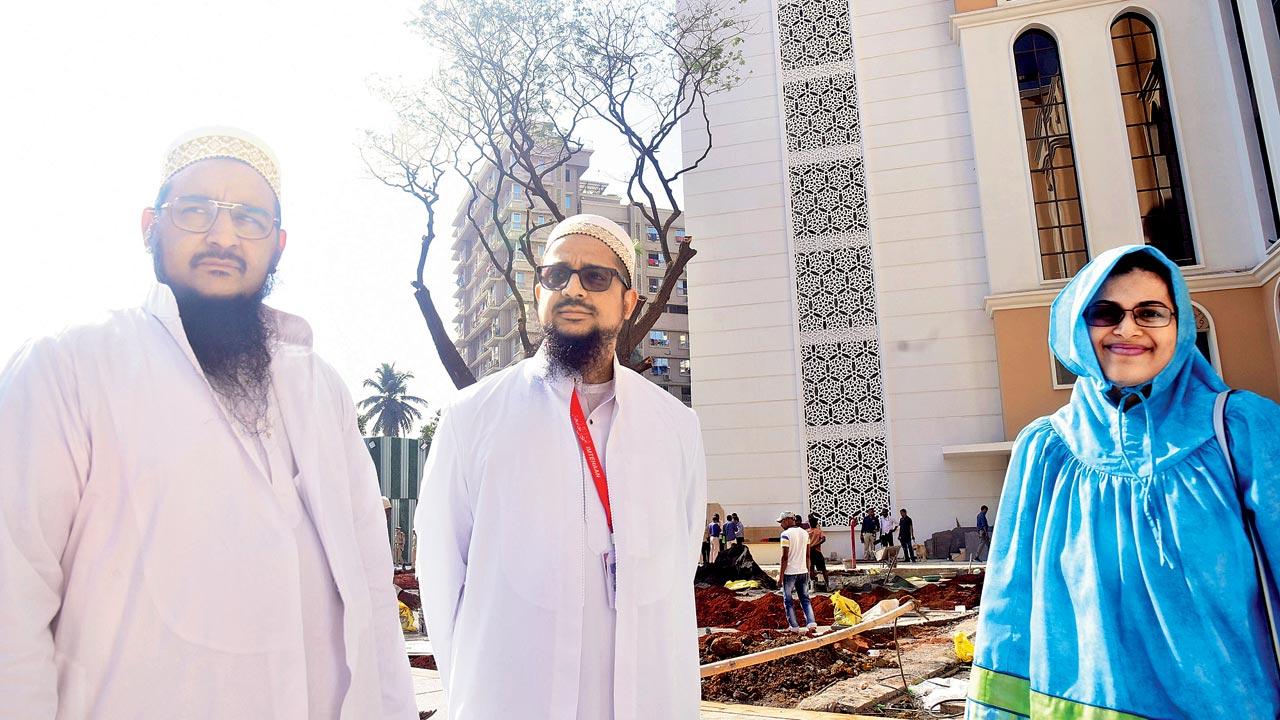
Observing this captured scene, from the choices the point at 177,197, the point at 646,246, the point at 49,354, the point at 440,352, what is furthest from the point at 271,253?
the point at 646,246

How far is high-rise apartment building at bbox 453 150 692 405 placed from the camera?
3425 centimetres

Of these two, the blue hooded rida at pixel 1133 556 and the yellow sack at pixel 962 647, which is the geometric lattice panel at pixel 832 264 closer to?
the yellow sack at pixel 962 647

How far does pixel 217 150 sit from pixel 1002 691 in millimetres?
1773

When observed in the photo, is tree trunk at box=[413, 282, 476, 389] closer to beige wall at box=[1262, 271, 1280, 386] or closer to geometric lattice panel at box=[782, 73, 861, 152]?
geometric lattice panel at box=[782, 73, 861, 152]

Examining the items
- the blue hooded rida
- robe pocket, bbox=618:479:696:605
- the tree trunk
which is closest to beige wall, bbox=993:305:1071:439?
the tree trunk

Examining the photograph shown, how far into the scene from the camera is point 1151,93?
13.4 m

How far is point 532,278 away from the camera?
1246 inches

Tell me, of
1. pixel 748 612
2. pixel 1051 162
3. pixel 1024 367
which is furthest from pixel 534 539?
pixel 1051 162

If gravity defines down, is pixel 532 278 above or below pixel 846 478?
above

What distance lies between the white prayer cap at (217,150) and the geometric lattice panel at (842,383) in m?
13.5

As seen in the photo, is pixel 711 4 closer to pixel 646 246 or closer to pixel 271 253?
pixel 271 253

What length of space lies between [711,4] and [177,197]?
16139 mm

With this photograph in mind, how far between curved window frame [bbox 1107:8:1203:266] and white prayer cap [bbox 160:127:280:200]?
14.0 meters

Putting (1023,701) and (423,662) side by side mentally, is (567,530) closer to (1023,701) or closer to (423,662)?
(1023,701)
